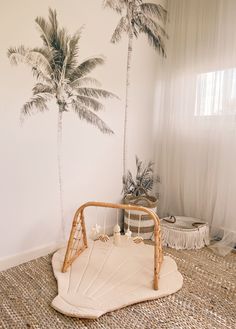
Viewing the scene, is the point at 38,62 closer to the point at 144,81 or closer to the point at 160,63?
the point at 144,81

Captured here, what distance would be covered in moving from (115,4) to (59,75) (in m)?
0.99

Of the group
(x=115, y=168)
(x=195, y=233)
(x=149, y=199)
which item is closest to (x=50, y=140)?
(x=115, y=168)

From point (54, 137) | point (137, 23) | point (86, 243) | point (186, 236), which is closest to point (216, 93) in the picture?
point (137, 23)

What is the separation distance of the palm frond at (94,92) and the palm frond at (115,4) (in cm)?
79

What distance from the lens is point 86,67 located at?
8.29 ft

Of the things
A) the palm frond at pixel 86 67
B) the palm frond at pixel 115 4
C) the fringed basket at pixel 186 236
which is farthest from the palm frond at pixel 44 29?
the fringed basket at pixel 186 236

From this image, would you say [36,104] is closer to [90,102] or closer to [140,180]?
[90,102]

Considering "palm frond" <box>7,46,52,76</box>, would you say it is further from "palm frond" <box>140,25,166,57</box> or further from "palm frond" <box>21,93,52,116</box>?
"palm frond" <box>140,25,166,57</box>

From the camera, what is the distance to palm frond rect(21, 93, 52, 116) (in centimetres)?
220

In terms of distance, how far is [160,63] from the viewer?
3.17 meters

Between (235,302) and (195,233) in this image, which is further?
(195,233)

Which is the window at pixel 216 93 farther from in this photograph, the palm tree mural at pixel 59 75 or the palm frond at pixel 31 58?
the palm frond at pixel 31 58

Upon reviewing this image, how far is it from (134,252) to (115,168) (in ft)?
2.96

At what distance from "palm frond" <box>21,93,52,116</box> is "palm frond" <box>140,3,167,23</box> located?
1.50 meters
